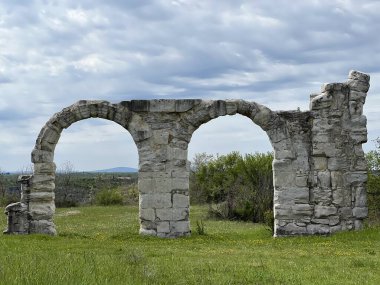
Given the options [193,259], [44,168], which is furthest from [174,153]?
[193,259]

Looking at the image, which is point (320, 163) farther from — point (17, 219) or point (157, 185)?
point (17, 219)

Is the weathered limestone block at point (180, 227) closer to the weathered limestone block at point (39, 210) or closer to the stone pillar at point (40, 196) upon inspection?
the stone pillar at point (40, 196)

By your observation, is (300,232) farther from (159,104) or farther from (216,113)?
(159,104)

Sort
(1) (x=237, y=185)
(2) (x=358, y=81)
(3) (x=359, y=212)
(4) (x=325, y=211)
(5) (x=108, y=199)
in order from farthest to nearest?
(5) (x=108, y=199) → (1) (x=237, y=185) → (2) (x=358, y=81) → (3) (x=359, y=212) → (4) (x=325, y=211)

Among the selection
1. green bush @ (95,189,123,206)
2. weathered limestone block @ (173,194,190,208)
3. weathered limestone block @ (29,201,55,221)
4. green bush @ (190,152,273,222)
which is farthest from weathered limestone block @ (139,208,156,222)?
green bush @ (95,189,123,206)

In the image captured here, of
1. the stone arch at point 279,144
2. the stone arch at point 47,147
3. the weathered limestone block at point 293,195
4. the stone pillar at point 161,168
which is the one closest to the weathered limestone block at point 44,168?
the stone arch at point 47,147

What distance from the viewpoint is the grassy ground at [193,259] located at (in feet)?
27.4

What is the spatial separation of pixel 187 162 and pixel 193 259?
4719mm

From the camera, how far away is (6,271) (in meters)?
7.86

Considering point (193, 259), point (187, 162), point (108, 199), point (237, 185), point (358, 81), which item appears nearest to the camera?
point (193, 259)

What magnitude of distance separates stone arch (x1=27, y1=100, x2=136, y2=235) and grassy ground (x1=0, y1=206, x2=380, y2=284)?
0.79 m

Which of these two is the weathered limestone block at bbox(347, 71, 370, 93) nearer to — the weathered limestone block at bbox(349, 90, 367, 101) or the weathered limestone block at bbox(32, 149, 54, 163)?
the weathered limestone block at bbox(349, 90, 367, 101)

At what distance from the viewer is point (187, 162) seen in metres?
16.3

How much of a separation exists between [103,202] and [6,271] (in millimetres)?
27894
